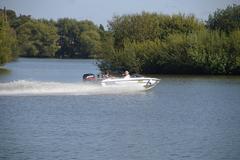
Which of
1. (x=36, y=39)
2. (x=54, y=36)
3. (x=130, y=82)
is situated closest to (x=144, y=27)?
(x=130, y=82)

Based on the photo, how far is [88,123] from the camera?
28.5 m

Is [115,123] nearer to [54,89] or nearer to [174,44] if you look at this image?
[54,89]

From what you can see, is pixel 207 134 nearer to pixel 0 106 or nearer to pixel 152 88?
pixel 0 106

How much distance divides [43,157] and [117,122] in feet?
28.8

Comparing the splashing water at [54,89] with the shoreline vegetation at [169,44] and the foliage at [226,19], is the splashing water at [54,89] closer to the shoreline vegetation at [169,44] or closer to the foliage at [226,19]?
the shoreline vegetation at [169,44]

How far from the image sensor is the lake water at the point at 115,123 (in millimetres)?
21734

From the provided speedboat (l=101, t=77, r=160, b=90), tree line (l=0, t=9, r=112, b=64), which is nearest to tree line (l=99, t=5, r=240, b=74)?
speedboat (l=101, t=77, r=160, b=90)

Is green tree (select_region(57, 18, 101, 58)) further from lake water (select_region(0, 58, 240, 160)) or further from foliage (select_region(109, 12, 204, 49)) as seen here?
lake water (select_region(0, 58, 240, 160))

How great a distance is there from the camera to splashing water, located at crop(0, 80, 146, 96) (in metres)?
42.2

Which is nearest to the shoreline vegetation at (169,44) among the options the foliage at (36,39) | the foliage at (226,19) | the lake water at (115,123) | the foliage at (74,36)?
the foliage at (226,19)

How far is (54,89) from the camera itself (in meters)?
43.5

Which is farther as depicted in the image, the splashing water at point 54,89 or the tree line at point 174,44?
the tree line at point 174,44

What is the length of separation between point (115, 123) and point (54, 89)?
50.8ft

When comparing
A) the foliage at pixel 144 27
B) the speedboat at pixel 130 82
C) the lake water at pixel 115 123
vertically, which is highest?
the foliage at pixel 144 27
